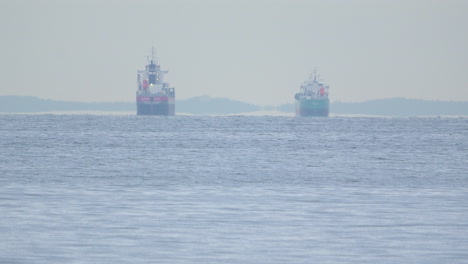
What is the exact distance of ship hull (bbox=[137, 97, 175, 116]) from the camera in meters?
184

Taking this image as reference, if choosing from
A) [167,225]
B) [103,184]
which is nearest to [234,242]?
[167,225]

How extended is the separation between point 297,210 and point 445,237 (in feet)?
13.6

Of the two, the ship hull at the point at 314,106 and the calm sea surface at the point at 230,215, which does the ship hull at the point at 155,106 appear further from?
the calm sea surface at the point at 230,215

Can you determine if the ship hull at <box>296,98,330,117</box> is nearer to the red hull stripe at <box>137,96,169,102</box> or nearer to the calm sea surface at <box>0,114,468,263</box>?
the red hull stripe at <box>137,96,169,102</box>

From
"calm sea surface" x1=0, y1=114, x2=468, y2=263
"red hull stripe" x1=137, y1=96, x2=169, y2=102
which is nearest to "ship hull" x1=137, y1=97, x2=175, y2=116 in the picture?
"red hull stripe" x1=137, y1=96, x2=169, y2=102

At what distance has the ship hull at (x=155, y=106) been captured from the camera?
184 meters

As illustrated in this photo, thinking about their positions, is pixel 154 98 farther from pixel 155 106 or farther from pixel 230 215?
pixel 230 215

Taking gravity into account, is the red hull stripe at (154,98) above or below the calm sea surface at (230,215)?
above

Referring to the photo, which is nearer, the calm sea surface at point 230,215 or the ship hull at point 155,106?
the calm sea surface at point 230,215

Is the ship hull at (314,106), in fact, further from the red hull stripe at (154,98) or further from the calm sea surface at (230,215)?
the calm sea surface at (230,215)

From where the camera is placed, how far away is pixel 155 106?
184500mm

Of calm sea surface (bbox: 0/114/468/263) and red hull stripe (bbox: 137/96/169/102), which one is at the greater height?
red hull stripe (bbox: 137/96/169/102)

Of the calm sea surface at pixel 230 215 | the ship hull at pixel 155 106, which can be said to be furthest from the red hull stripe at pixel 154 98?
the calm sea surface at pixel 230 215

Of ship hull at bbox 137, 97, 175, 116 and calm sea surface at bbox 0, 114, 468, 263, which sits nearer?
calm sea surface at bbox 0, 114, 468, 263
